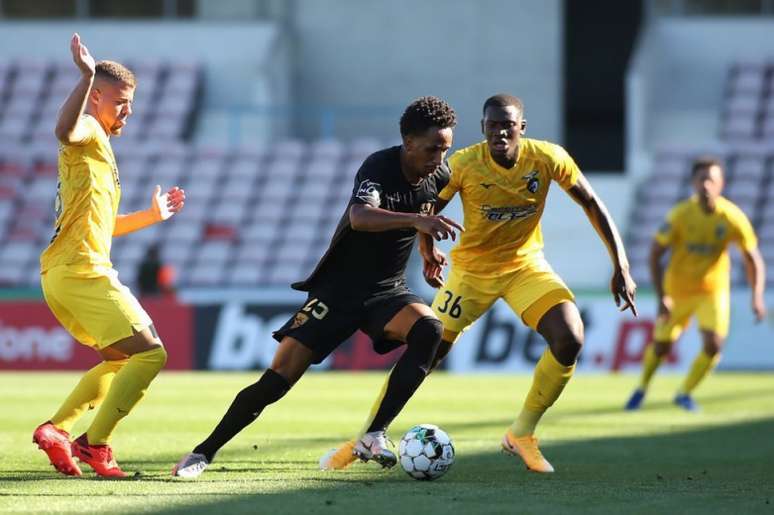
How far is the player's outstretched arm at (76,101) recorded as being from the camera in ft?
24.6

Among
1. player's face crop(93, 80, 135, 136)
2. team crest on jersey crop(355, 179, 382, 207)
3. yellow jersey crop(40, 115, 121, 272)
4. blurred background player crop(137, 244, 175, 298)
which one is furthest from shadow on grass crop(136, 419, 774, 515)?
blurred background player crop(137, 244, 175, 298)

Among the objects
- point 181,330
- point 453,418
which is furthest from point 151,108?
point 453,418

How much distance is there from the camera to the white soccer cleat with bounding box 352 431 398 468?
806cm

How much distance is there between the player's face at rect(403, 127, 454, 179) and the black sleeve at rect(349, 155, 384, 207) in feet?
0.60

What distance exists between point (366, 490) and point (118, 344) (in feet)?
5.30

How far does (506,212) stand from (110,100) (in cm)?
252

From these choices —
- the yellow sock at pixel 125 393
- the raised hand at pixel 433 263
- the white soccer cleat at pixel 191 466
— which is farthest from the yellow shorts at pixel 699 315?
the yellow sock at pixel 125 393


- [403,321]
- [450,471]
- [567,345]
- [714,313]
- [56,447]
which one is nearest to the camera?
[56,447]

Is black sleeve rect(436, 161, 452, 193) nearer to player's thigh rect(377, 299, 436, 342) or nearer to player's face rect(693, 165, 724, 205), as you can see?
player's thigh rect(377, 299, 436, 342)

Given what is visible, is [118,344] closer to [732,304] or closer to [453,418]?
[453,418]

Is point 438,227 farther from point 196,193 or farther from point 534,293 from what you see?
point 196,193

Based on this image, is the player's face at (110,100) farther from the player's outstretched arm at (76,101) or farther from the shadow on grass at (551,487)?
the shadow on grass at (551,487)

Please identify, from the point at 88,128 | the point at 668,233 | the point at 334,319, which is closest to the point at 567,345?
the point at 334,319

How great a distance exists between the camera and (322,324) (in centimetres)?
824
